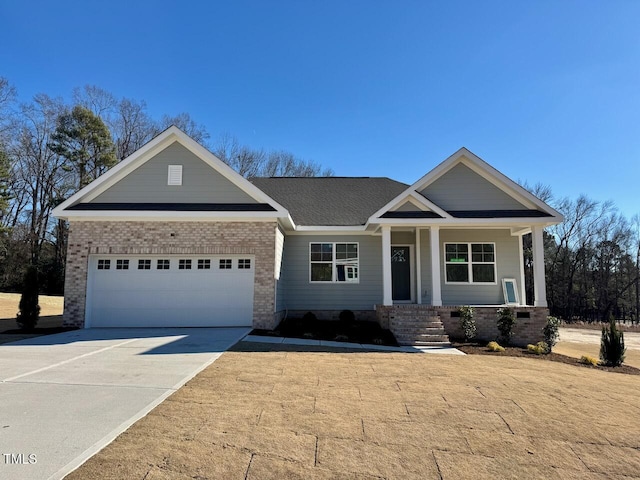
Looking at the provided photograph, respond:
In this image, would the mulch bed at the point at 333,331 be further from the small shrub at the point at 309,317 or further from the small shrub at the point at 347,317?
the small shrub at the point at 347,317

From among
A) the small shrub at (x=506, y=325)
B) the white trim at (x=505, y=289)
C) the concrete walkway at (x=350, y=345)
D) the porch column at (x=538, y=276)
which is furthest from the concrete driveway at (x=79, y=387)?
the white trim at (x=505, y=289)

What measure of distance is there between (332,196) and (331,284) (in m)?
4.77

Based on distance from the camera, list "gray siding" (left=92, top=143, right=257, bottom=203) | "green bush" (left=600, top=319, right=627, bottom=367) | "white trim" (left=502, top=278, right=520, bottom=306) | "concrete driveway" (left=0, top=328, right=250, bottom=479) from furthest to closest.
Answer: "white trim" (left=502, top=278, right=520, bottom=306)
"gray siding" (left=92, top=143, right=257, bottom=203)
"green bush" (left=600, top=319, right=627, bottom=367)
"concrete driveway" (left=0, top=328, right=250, bottom=479)

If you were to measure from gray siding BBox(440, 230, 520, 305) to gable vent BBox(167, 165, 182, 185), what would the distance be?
9.84 metres

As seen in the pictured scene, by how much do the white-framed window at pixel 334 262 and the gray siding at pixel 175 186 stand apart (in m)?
3.83

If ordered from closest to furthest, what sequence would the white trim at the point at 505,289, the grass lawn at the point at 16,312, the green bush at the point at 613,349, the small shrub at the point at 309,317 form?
the green bush at the point at 613,349 → the grass lawn at the point at 16,312 → the small shrub at the point at 309,317 → the white trim at the point at 505,289

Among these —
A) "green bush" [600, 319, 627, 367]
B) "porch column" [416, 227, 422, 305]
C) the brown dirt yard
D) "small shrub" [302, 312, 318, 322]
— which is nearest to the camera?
the brown dirt yard

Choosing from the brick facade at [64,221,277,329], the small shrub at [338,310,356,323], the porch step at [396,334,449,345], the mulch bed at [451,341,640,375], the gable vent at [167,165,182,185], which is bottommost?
the mulch bed at [451,341,640,375]

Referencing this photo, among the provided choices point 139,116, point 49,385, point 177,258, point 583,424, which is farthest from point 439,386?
point 139,116

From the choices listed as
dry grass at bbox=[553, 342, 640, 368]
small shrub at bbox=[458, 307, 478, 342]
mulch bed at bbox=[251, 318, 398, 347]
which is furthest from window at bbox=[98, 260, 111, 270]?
dry grass at bbox=[553, 342, 640, 368]

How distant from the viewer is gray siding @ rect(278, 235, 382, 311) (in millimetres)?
15375

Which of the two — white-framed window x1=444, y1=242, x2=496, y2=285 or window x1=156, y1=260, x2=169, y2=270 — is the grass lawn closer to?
window x1=156, y1=260, x2=169, y2=270

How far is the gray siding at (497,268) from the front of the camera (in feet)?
48.6

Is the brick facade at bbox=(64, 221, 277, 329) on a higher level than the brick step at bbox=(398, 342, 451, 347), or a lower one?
higher
